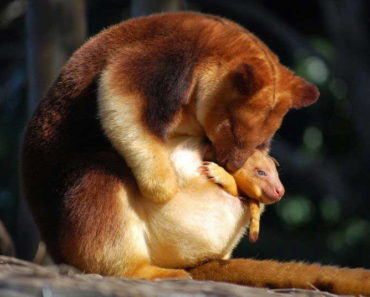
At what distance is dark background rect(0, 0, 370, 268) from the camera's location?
8.23m

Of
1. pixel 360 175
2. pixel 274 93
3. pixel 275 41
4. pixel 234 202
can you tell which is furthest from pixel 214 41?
pixel 275 41

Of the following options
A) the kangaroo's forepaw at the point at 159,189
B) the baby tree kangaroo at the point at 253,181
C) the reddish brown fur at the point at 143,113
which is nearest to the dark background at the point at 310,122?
the reddish brown fur at the point at 143,113

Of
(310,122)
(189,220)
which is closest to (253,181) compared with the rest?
(189,220)

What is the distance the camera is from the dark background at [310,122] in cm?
823

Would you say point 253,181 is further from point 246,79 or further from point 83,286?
point 83,286

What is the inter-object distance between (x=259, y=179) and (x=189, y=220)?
0.31 meters

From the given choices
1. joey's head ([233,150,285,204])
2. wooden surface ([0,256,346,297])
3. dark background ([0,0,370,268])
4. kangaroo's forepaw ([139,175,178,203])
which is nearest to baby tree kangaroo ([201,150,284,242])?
joey's head ([233,150,285,204])

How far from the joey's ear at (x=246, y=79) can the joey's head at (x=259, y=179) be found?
0.25 m

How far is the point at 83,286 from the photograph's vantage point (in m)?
2.14

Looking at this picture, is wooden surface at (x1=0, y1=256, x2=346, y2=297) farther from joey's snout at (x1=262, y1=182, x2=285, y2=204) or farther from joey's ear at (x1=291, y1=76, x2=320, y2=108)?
joey's ear at (x1=291, y1=76, x2=320, y2=108)

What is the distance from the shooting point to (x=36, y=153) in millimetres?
3209

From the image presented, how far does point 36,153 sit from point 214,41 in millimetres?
761

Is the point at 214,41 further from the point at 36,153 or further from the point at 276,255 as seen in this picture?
the point at 276,255

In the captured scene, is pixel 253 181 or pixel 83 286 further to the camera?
pixel 253 181
